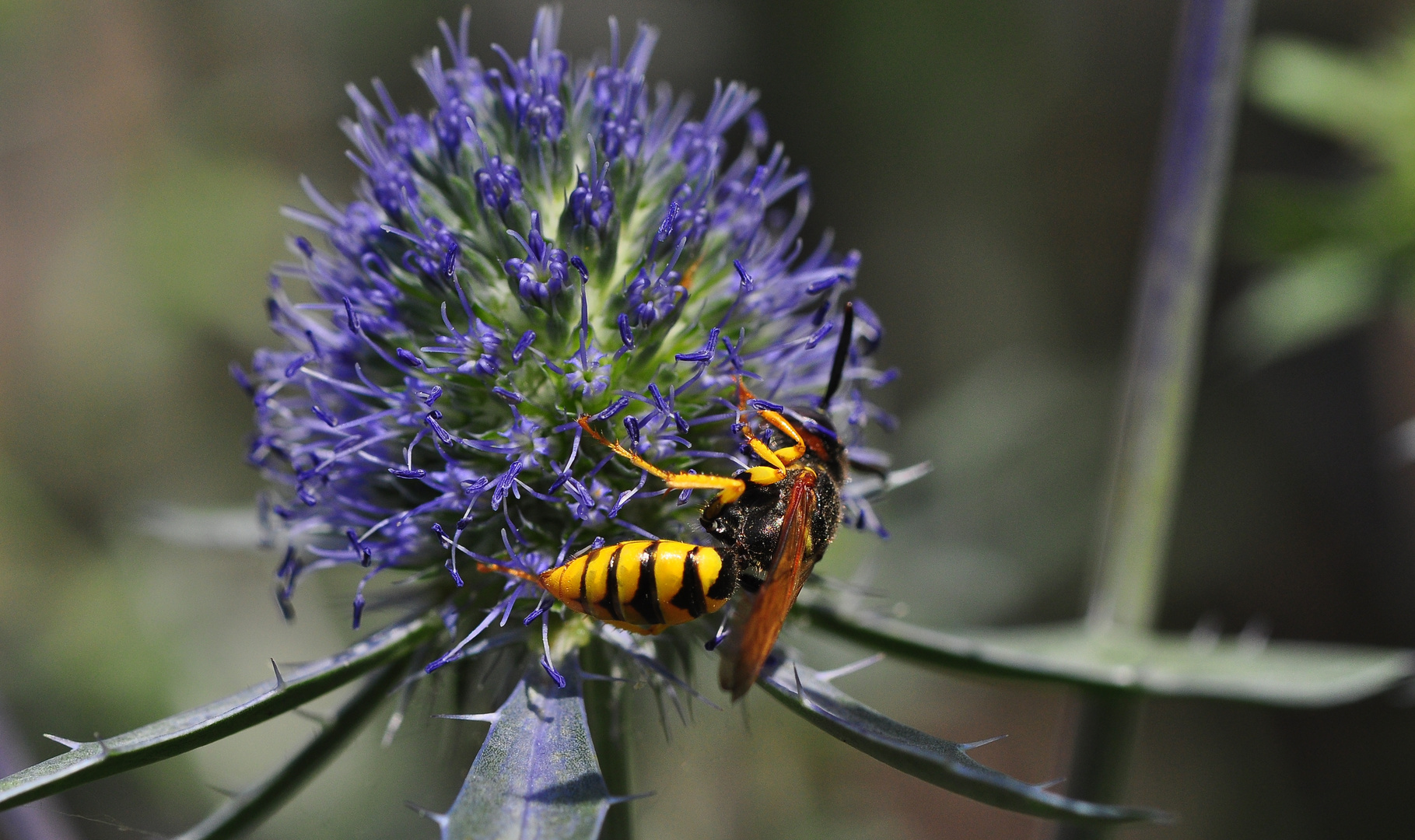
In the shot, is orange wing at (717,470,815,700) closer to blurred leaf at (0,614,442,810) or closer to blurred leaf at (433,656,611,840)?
blurred leaf at (433,656,611,840)

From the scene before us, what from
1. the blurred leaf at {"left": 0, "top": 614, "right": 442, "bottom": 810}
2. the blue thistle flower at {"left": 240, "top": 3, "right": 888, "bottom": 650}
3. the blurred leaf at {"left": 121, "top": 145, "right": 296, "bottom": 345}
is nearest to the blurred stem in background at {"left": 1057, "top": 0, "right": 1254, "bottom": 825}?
the blue thistle flower at {"left": 240, "top": 3, "right": 888, "bottom": 650}

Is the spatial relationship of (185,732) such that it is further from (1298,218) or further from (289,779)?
(1298,218)

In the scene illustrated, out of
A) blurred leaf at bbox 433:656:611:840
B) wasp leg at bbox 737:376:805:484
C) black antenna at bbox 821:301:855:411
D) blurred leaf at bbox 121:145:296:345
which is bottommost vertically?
blurred leaf at bbox 433:656:611:840

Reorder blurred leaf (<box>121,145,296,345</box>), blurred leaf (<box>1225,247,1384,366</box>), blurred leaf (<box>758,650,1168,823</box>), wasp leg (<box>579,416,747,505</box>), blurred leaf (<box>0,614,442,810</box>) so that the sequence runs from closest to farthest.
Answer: blurred leaf (<box>758,650,1168,823</box>) < blurred leaf (<box>0,614,442,810</box>) < wasp leg (<box>579,416,747,505</box>) < blurred leaf (<box>1225,247,1384,366</box>) < blurred leaf (<box>121,145,296,345</box>)

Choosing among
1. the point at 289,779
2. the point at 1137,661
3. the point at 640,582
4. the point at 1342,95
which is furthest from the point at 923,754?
the point at 1342,95

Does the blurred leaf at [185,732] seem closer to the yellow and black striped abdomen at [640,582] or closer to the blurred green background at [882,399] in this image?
the yellow and black striped abdomen at [640,582]
